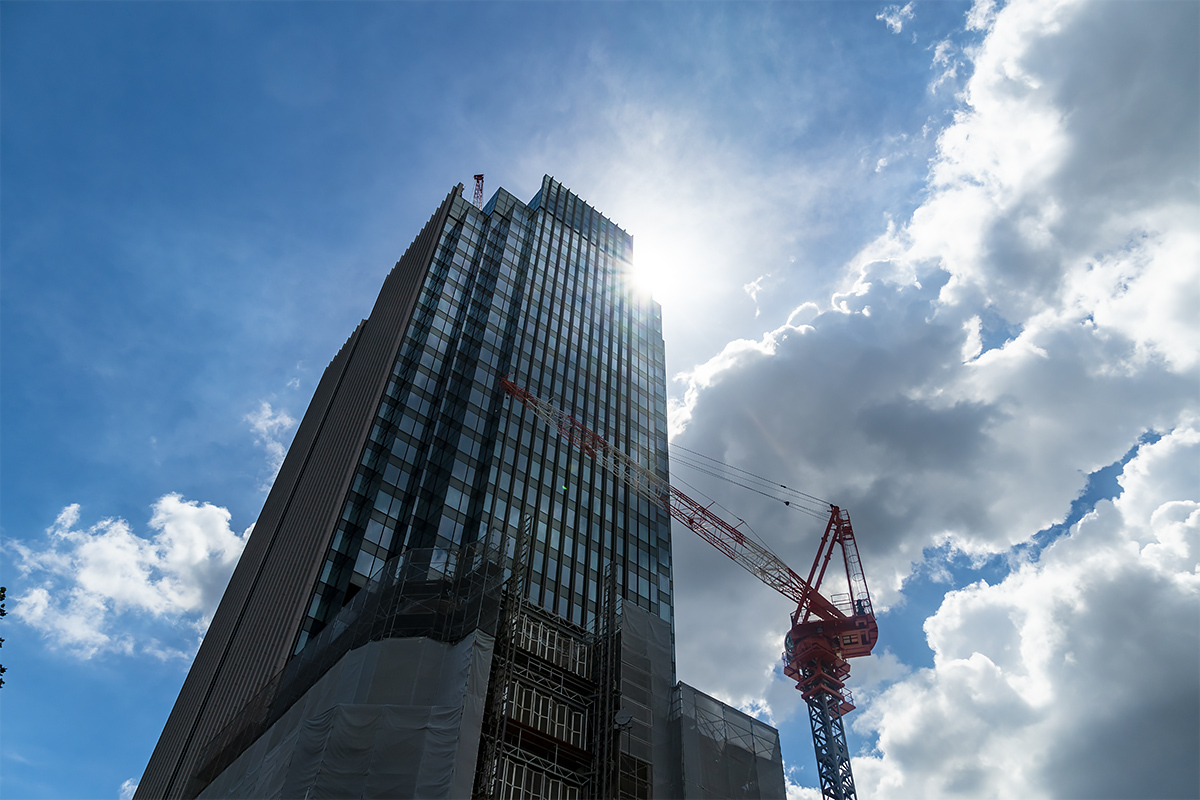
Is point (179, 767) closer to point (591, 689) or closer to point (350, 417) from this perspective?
point (350, 417)

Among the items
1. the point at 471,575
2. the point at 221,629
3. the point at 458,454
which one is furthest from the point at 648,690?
the point at 221,629

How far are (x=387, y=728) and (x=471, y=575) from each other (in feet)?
31.0

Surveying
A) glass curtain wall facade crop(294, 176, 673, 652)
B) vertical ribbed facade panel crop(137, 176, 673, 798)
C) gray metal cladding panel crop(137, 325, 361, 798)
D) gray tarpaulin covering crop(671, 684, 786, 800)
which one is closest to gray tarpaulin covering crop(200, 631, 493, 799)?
vertical ribbed facade panel crop(137, 176, 673, 798)

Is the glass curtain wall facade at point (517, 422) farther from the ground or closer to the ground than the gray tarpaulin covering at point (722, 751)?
farther from the ground

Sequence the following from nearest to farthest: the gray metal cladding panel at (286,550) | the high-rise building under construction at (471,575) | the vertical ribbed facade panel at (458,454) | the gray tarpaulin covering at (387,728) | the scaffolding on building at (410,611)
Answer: the gray tarpaulin covering at (387,728)
the high-rise building under construction at (471,575)
the scaffolding on building at (410,611)
the gray metal cladding panel at (286,550)
the vertical ribbed facade panel at (458,454)

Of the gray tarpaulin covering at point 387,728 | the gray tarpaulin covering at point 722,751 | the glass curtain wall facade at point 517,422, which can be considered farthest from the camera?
the glass curtain wall facade at point 517,422

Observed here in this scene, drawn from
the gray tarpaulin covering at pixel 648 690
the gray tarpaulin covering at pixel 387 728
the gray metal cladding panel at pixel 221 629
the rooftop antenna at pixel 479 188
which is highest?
the rooftop antenna at pixel 479 188

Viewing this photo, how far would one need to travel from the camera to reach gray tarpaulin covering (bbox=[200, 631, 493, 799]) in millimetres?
32281

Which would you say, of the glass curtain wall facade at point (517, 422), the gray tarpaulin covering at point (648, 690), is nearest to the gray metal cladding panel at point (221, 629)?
the glass curtain wall facade at point (517, 422)

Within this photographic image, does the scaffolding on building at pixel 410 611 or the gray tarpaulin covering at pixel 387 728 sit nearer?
the gray tarpaulin covering at pixel 387 728

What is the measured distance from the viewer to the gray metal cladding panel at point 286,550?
196 ft

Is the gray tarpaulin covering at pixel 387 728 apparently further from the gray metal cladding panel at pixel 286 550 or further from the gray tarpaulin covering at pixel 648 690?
the gray metal cladding panel at pixel 286 550

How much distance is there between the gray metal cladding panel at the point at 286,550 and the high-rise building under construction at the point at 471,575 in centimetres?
40

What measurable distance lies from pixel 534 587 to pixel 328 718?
29.0 m
